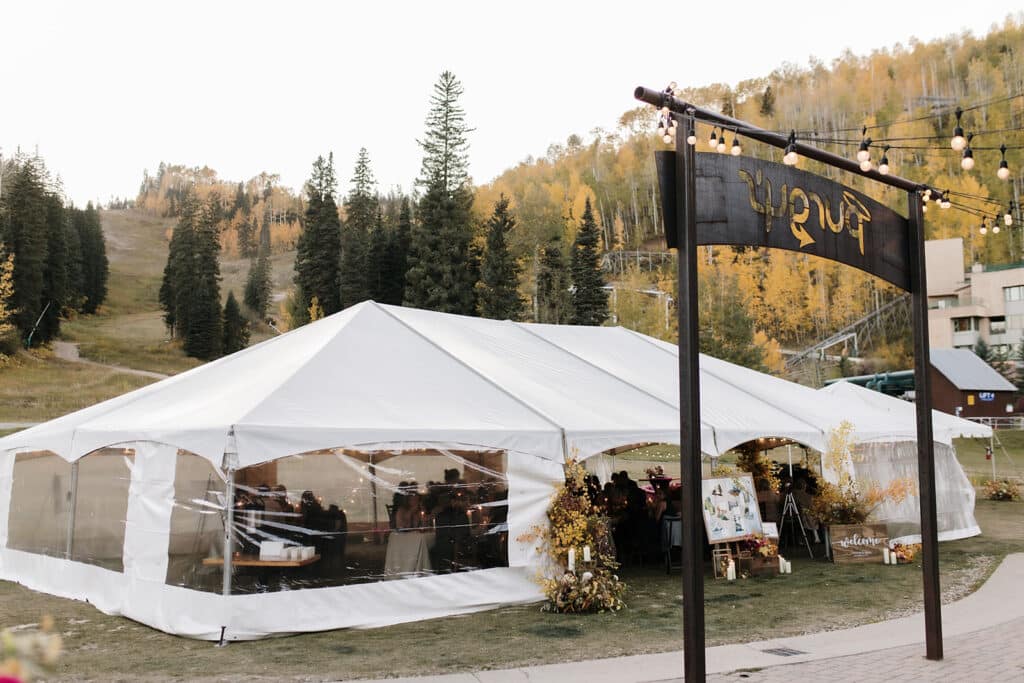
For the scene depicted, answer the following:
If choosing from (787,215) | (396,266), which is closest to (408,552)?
(787,215)

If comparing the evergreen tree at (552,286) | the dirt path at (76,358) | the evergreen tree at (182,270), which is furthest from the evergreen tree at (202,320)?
the evergreen tree at (552,286)

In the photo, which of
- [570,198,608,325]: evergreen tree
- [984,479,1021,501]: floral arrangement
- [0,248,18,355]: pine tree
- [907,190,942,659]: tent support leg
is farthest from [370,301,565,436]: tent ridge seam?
[0,248,18,355]: pine tree

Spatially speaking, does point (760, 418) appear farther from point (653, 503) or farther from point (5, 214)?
point (5, 214)

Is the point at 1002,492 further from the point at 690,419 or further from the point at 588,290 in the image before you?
the point at 588,290

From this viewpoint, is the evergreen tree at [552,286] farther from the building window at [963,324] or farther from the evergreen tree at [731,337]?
Answer: the building window at [963,324]

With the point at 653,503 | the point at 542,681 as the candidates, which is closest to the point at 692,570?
the point at 542,681

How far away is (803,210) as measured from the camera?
6254 mm

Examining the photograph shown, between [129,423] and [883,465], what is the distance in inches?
433

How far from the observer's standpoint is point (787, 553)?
1320 cm

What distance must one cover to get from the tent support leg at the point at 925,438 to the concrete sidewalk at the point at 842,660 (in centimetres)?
35

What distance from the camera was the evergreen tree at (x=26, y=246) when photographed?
55.2 meters

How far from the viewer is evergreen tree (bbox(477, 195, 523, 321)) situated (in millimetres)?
47062

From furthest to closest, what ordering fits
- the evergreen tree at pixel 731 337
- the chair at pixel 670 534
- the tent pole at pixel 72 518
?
the evergreen tree at pixel 731 337, the chair at pixel 670 534, the tent pole at pixel 72 518

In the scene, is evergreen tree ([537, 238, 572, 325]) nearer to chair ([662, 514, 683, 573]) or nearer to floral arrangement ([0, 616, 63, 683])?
chair ([662, 514, 683, 573])
